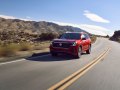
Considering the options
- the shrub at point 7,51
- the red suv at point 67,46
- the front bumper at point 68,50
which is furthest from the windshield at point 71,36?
the shrub at point 7,51

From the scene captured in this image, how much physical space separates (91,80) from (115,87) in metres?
1.29

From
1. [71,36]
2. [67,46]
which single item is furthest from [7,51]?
[71,36]

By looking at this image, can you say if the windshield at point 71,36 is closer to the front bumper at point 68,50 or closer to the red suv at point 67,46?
the red suv at point 67,46

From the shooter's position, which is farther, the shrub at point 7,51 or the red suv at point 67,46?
the red suv at point 67,46

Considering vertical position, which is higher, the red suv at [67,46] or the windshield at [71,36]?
the windshield at [71,36]

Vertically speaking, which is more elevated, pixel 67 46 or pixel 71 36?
pixel 71 36

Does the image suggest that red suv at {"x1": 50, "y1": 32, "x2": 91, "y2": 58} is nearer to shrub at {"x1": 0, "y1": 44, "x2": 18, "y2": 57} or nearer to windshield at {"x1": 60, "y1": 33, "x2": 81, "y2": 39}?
windshield at {"x1": 60, "y1": 33, "x2": 81, "y2": 39}

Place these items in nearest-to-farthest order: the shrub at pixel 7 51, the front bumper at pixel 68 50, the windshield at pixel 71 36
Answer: the shrub at pixel 7 51, the front bumper at pixel 68 50, the windshield at pixel 71 36

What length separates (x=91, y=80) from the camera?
1036 cm

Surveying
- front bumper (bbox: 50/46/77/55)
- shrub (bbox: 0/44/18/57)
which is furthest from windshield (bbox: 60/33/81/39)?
shrub (bbox: 0/44/18/57)

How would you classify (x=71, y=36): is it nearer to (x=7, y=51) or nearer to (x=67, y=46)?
(x=67, y=46)

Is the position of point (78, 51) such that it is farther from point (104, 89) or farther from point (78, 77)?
point (104, 89)

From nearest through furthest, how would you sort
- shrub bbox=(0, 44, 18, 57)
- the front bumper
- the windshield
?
shrub bbox=(0, 44, 18, 57) → the front bumper → the windshield

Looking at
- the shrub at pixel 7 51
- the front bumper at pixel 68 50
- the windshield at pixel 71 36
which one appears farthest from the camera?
the windshield at pixel 71 36
